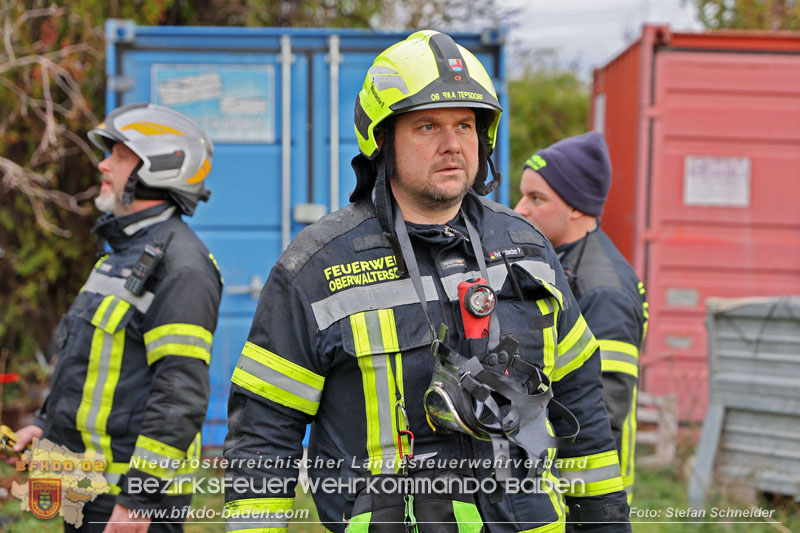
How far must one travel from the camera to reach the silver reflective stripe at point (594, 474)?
2525 millimetres

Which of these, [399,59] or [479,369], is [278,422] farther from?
[399,59]

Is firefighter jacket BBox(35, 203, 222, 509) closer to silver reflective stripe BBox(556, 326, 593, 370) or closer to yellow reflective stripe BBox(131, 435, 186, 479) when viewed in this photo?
yellow reflective stripe BBox(131, 435, 186, 479)

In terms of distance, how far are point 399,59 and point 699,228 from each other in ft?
17.6

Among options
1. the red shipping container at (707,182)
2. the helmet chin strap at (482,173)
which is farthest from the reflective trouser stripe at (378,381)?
the red shipping container at (707,182)

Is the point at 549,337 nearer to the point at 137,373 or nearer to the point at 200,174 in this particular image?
the point at 137,373

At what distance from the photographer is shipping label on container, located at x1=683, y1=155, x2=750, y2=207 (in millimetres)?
6938

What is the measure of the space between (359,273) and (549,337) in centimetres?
60

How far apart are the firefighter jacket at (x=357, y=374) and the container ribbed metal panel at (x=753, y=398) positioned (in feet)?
11.9

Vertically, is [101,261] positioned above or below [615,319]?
above

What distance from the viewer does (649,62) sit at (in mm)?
6977

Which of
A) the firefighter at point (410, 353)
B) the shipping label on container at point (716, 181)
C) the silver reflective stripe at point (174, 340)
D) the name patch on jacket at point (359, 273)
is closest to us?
the firefighter at point (410, 353)

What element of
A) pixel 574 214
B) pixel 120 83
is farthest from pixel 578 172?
pixel 120 83

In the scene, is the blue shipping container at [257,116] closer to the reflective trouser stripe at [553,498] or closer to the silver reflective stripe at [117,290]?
the silver reflective stripe at [117,290]

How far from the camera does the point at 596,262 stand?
3.41 m
